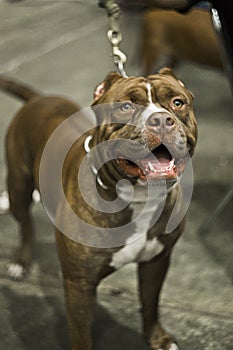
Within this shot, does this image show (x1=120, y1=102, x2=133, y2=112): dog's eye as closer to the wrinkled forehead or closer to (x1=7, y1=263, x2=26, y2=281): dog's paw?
the wrinkled forehead

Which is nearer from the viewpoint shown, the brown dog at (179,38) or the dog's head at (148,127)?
the dog's head at (148,127)

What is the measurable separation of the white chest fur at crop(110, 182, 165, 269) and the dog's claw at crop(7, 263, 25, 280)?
88cm

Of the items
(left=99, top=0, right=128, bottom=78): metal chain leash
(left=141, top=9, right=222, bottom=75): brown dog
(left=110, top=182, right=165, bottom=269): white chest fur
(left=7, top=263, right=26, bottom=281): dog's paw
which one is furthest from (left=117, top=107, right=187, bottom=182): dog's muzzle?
(left=141, top=9, right=222, bottom=75): brown dog

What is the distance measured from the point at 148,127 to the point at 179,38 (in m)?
2.62

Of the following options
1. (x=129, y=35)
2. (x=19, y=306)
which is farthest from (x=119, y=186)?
(x=129, y=35)

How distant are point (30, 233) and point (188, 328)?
802 mm

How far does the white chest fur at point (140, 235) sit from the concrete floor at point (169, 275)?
503 mm

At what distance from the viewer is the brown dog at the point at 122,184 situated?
1.67m

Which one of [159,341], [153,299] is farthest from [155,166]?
[159,341]

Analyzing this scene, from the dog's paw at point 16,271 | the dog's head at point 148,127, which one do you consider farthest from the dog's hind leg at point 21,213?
the dog's head at point 148,127

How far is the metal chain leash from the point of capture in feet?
6.62

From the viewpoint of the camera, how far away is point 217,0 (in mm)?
2234

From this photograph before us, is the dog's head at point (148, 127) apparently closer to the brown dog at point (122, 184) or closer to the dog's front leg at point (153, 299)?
the brown dog at point (122, 184)

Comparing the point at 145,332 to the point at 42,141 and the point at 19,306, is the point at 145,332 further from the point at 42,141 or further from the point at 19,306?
the point at 42,141
